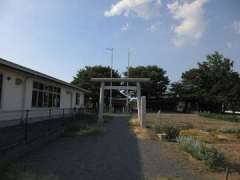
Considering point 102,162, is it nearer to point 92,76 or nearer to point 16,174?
point 16,174

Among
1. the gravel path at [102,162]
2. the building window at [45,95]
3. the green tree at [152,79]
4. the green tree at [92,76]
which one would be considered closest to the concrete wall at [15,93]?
the building window at [45,95]

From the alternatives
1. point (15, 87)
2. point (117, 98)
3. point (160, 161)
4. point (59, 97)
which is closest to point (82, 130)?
point (15, 87)

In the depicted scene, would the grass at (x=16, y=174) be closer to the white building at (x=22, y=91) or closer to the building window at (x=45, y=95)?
the white building at (x=22, y=91)

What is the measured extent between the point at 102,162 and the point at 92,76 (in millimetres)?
46723

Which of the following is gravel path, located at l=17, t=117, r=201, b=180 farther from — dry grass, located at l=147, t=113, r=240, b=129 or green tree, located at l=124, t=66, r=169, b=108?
green tree, located at l=124, t=66, r=169, b=108

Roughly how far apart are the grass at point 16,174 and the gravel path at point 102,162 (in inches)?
9.9

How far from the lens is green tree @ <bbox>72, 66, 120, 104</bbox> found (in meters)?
49.8

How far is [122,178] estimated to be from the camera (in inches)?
220

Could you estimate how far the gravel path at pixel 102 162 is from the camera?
584 centimetres

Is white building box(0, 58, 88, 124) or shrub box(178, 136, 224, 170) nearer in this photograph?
shrub box(178, 136, 224, 170)

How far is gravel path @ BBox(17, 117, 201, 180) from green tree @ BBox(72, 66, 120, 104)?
40337 millimetres

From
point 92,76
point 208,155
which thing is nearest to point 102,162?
point 208,155

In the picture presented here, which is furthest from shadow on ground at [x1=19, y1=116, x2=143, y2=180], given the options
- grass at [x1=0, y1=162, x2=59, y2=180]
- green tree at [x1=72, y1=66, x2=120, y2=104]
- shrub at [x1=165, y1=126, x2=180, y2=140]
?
green tree at [x1=72, y1=66, x2=120, y2=104]

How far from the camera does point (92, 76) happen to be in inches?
2093
